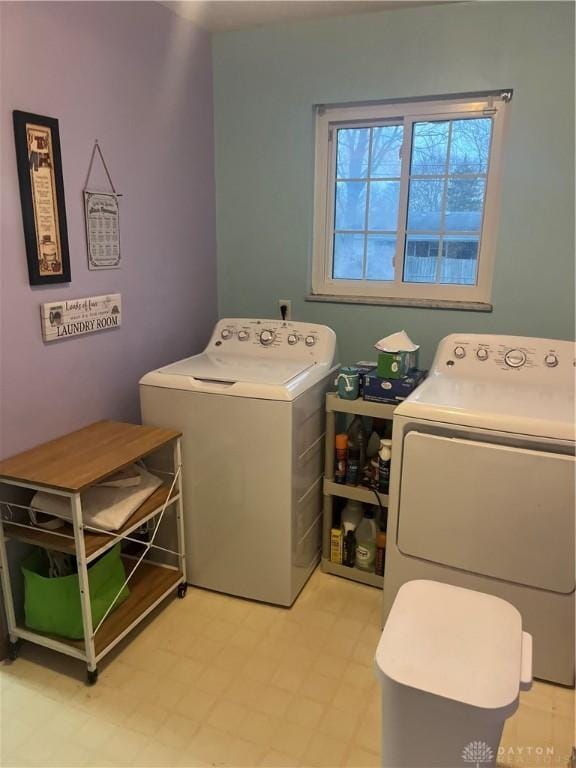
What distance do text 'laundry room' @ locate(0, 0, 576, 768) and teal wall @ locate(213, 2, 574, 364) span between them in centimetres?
1

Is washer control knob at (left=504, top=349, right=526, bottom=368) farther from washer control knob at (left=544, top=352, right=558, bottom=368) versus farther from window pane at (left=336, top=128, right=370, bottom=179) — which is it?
window pane at (left=336, top=128, right=370, bottom=179)

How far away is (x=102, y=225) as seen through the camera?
6.57 ft

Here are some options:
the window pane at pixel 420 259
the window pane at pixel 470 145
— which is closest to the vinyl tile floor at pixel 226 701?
the window pane at pixel 420 259

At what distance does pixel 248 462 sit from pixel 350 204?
131 cm

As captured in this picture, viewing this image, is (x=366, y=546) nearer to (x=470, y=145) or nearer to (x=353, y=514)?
(x=353, y=514)

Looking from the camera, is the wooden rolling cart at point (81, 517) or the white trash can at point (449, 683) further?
the wooden rolling cart at point (81, 517)

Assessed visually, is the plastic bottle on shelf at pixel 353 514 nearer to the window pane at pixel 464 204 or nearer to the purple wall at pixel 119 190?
the purple wall at pixel 119 190

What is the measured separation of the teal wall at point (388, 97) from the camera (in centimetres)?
206

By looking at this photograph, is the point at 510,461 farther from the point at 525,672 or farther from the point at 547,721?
the point at 547,721

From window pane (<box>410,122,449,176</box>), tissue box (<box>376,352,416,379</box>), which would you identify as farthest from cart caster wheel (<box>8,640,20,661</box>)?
window pane (<box>410,122,449,176</box>)

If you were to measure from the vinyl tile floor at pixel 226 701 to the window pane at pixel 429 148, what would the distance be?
1.80m

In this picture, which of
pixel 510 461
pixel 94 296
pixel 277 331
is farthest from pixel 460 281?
pixel 94 296

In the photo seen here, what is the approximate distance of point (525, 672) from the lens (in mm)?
1099

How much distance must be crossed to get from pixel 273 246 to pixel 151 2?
3.45 ft
